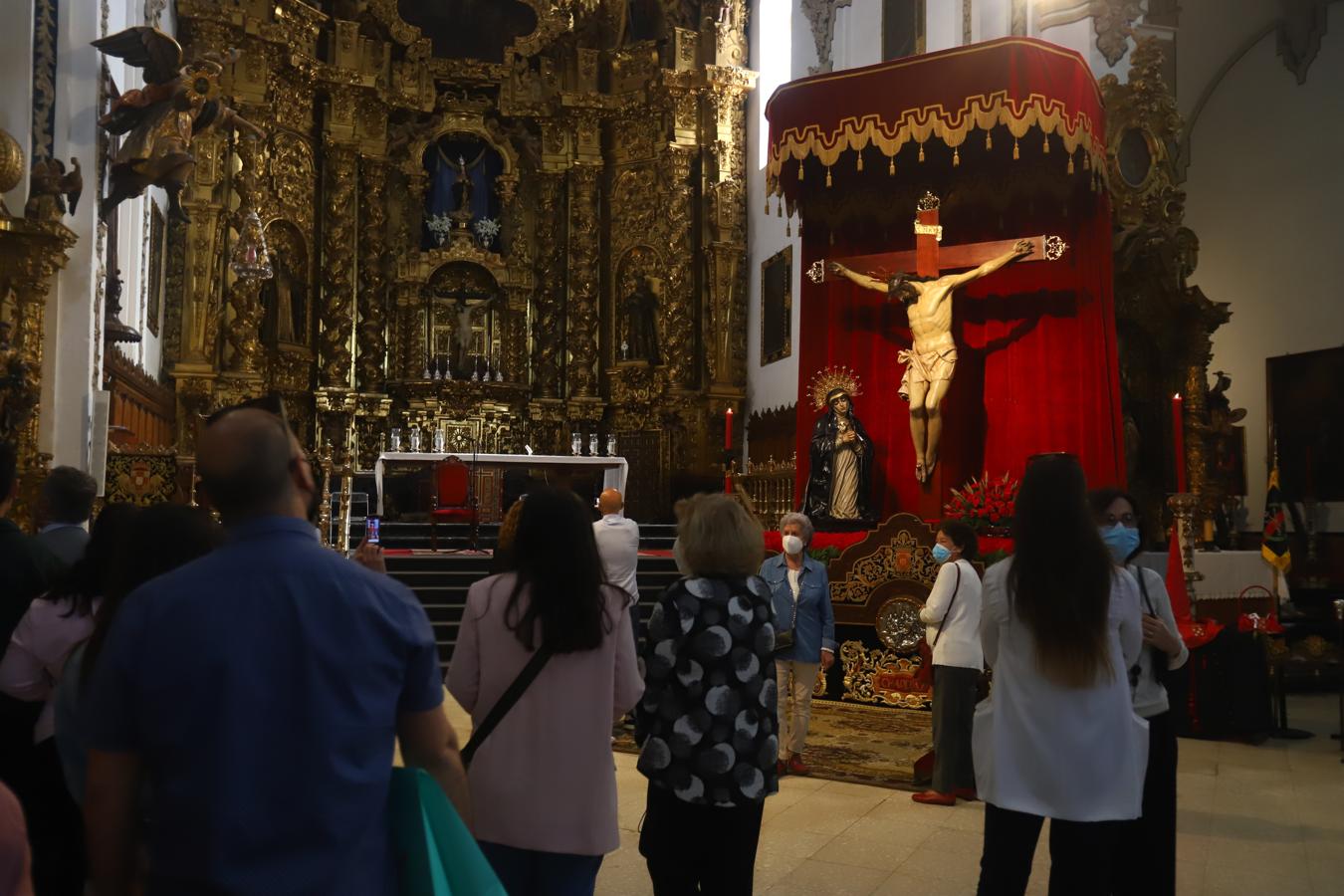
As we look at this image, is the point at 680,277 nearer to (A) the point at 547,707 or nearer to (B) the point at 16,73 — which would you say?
(B) the point at 16,73

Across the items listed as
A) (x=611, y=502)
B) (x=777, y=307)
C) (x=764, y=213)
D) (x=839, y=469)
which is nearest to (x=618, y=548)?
Answer: (x=611, y=502)

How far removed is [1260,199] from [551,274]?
10.2 m

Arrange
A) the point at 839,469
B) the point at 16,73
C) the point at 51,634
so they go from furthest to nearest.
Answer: the point at 839,469 → the point at 16,73 → the point at 51,634

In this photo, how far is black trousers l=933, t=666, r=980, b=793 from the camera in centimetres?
645

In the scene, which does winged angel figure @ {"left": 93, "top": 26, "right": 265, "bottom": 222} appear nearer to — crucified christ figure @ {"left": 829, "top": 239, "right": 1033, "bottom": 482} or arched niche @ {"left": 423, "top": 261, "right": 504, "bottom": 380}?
crucified christ figure @ {"left": 829, "top": 239, "right": 1033, "bottom": 482}

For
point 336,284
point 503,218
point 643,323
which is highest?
point 503,218

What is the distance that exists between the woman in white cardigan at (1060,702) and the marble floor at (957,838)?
158 cm

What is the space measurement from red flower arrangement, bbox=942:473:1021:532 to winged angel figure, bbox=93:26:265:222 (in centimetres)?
727

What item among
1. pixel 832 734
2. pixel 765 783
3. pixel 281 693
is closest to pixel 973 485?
pixel 832 734

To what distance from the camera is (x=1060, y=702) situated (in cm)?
340

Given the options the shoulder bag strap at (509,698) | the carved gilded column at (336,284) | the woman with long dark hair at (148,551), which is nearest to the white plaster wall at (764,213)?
the carved gilded column at (336,284)

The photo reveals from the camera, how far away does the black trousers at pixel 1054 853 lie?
3.41 m

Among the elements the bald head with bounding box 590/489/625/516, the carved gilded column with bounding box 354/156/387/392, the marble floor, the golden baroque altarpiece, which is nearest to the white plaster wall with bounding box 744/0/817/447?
the golden baroque altarpiece

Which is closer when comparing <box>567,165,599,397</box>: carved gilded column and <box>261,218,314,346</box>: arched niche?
<box>261,218,314,346</box>: arched niche
